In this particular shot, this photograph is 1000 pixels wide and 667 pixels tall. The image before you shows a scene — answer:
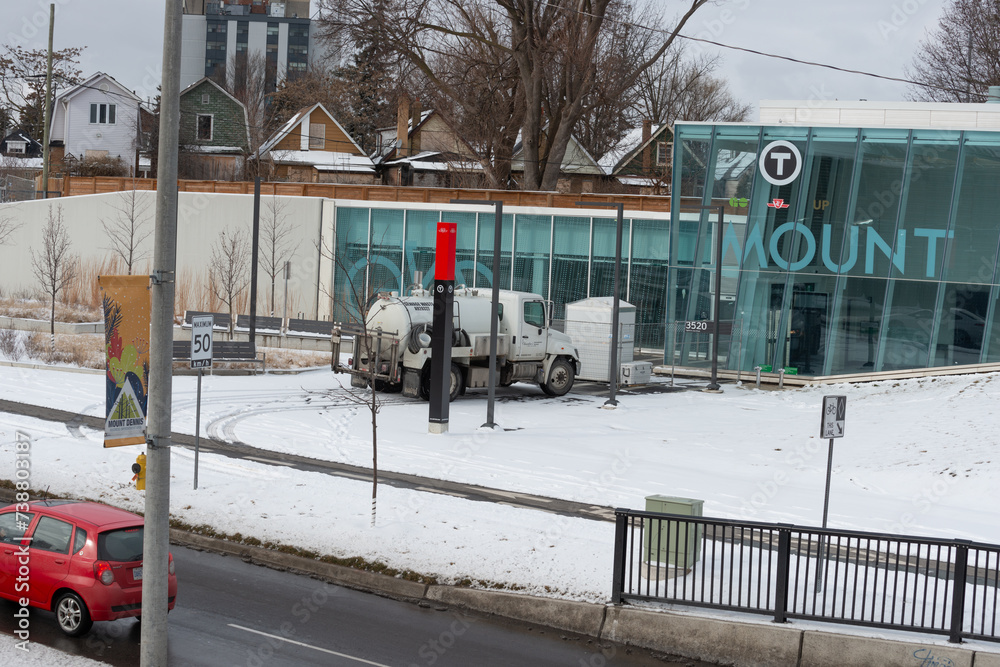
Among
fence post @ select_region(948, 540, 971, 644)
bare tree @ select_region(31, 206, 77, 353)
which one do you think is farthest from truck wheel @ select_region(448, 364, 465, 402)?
bare tree @ select_region(31, 206, 77, 353)

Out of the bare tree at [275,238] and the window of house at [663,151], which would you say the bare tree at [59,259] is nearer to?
the bare tree at [275,238]

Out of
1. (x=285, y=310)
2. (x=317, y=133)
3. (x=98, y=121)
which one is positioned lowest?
(x=285, y=310)

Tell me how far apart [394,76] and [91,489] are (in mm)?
38056

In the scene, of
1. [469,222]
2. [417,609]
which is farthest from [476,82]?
[417,609]

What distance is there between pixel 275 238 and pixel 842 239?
77.9 ft

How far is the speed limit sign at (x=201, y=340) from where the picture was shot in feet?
50.9

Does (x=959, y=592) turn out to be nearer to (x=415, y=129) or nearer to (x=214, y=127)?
(x=415, y=129)

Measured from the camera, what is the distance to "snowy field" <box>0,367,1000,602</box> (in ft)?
43.2

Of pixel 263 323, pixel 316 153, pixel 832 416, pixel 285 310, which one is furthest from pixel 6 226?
pixel 832 416

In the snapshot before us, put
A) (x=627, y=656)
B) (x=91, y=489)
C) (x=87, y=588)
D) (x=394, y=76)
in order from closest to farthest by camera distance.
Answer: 1. (x=87, y=588)
2. (x=627, y=656)
3. (x=91, y=489)
4. (x=394, y=76)

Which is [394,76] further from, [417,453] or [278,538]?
[278,538]

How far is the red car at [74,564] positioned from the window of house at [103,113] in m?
60.0

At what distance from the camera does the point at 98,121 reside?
6384 cm

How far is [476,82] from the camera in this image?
1810 inches
